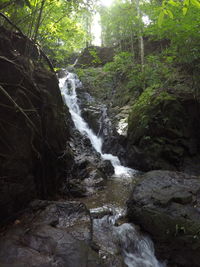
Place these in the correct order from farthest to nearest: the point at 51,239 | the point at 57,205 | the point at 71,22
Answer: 1. the point at 71,22
2. the point at 57,205
3. the point at 51,239

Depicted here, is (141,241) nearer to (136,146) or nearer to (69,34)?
(136,146)

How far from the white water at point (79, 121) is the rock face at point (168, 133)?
0.68 metres

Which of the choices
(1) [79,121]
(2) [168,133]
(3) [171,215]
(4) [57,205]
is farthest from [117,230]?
(1) [79,121]

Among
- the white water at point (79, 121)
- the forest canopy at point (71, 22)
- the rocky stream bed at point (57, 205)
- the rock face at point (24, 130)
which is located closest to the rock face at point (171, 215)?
the rocky stream bed at point (57, 205)

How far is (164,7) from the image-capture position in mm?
1486

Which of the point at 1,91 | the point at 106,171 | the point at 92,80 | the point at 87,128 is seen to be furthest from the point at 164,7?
the point at 92,80

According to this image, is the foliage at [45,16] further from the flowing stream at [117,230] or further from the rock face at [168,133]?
the flowing stream at [117,230]

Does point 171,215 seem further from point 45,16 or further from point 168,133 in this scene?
point 45,16

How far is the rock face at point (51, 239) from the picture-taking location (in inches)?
111

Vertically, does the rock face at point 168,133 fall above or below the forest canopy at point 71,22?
below

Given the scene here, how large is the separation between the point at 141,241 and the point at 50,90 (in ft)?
15.3

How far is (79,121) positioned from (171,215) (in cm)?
874

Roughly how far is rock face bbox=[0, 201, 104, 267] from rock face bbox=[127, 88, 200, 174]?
5.27 meters

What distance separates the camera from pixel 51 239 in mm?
3201
